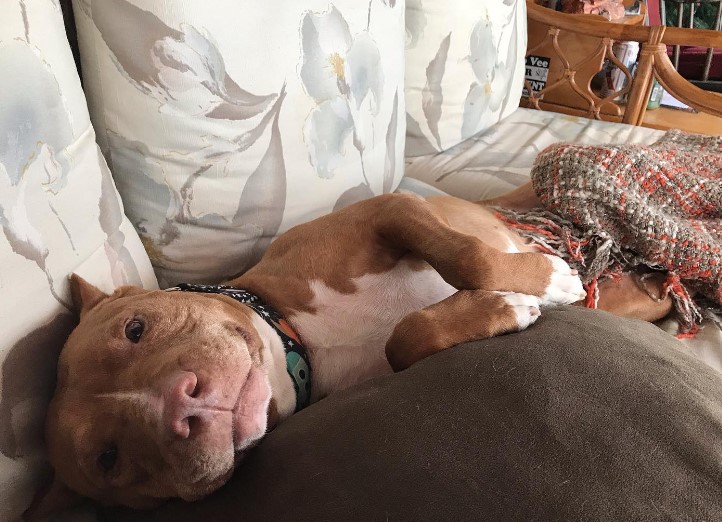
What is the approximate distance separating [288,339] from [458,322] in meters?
0.39

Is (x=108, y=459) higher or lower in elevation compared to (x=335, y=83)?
lower

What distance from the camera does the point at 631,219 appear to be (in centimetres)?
138

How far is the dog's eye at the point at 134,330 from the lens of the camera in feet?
3.53

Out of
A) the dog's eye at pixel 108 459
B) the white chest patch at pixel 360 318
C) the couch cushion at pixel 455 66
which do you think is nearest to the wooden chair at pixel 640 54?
the couch cushion at pixel 455 66

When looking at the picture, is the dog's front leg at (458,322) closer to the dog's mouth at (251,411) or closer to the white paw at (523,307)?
the white paw at (523,307)

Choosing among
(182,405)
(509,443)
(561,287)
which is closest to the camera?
(509,443)

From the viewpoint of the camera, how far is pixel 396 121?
1901 millimetres

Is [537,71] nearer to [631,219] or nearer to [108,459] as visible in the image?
[631,219]

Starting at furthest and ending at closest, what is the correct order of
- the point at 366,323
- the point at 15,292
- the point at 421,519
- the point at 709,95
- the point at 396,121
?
1. the point at 709,95
2. the point at 396,121
3. the point at 366,323
4. the point at 15,292
5. the point at 421,519

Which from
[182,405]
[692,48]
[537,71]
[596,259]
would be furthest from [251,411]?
[692,48]

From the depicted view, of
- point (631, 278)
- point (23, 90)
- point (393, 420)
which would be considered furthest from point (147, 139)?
point (631, 278)

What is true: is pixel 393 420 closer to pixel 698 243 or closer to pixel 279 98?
pixel 279 98

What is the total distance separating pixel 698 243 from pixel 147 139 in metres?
1.33

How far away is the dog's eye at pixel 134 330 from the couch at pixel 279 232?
124mm
